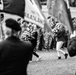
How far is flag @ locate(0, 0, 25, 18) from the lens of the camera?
952 centimetres

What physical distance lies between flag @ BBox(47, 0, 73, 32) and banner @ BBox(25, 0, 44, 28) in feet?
2.19

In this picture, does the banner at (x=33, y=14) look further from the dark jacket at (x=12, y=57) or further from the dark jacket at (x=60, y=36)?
the dark jacket at (x=60, y=36)

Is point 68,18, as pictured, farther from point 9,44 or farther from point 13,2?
point 9,44

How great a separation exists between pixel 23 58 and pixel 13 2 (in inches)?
171

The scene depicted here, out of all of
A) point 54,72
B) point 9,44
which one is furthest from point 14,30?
point 54,72

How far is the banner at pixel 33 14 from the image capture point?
350 inches

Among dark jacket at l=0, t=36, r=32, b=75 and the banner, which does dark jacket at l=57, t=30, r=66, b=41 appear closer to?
the banner

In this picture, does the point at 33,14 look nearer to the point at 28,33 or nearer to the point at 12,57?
the point at 12,57

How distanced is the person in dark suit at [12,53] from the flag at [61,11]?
3.60 m

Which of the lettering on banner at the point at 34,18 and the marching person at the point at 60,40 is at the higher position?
the lettering on banner at the point at 34,18

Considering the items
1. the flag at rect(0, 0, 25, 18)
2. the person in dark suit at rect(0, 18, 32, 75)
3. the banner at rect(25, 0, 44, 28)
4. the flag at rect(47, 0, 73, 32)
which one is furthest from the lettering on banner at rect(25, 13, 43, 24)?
the person in dark suit at rect(0, 18, 32, 75)

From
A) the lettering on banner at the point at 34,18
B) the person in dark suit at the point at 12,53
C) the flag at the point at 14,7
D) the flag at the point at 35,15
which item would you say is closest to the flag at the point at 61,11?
the flag at the point at 35,15

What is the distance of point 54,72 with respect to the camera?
39.7ft

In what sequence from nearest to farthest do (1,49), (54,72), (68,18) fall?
(1,49), (68,18), (54,72)
